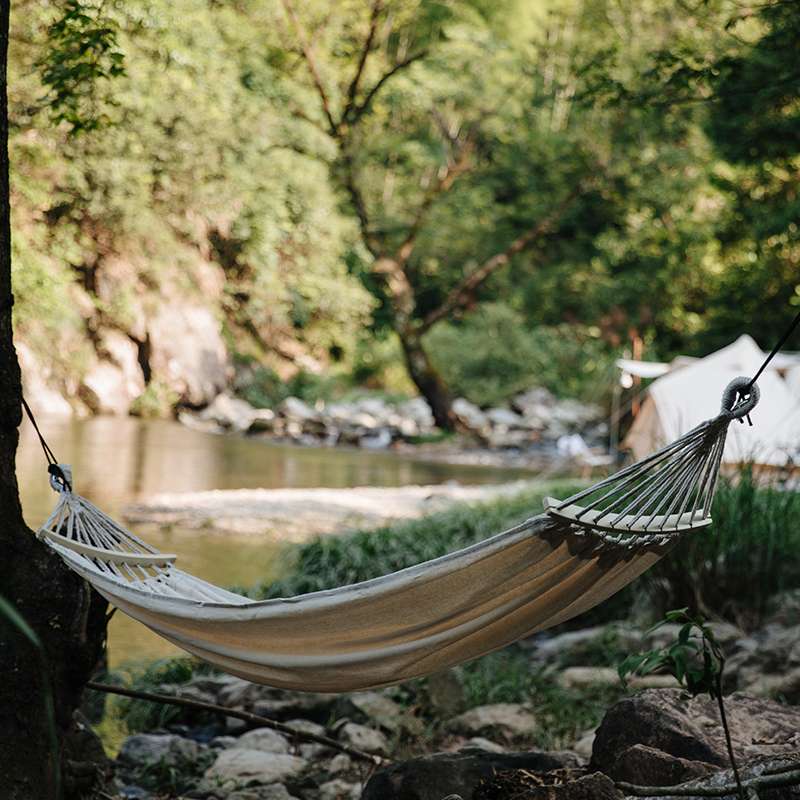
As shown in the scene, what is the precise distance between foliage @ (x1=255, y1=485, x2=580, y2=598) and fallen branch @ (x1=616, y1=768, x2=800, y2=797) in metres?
2.55

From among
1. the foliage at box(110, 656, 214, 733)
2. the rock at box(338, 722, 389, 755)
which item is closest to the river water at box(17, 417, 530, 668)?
the foliage at box(110, 656, 214, 733)

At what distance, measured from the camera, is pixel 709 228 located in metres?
13.8

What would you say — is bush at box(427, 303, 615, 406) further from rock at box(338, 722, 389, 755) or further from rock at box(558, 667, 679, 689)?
rock at box(338, 722, 389, 755)

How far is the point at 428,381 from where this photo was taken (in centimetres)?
1355

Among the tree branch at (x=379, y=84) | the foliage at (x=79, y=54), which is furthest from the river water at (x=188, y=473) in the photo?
the tree branch at (x=379, y=84)

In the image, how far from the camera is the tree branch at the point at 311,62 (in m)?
11.6

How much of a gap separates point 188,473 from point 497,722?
6471 mm

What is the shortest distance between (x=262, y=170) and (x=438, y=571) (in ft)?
37.7

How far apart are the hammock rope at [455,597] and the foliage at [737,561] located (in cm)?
191

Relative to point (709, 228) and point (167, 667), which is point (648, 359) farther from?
point (167, 667)

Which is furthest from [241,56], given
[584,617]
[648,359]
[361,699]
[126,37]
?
[361,699]

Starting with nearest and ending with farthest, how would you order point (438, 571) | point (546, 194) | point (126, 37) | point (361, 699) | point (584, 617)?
point (438, 571), point (361, 699), point (584, 617), point (126, 37), point (546, 194)

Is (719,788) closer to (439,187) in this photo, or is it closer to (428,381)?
(428,381)

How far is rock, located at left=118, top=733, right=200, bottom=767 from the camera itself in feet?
8.41
